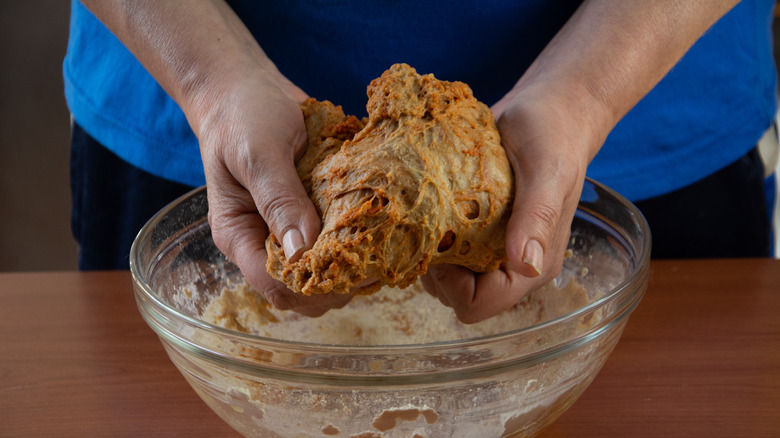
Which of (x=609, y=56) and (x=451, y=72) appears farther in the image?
(x=451, y=72)

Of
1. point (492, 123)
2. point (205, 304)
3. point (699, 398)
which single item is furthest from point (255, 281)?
point (699, 398)

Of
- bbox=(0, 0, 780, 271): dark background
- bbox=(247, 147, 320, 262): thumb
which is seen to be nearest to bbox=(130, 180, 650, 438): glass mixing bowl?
bbox=(247, 147, 320, 262): thumb

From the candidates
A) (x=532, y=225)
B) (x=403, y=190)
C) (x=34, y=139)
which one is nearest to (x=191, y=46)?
(x=403, y=190)

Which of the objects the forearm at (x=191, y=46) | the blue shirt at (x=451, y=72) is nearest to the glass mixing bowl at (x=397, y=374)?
the forearm at (x=191, y=46)

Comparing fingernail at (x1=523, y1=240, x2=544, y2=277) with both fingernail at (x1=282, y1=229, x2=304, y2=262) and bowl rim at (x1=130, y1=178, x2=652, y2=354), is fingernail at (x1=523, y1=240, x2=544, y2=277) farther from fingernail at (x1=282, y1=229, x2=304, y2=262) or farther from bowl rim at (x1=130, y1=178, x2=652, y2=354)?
fingernail at (x1=282, y1=229, x2=304, y2=262)

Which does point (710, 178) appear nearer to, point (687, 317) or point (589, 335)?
point (687, 317)

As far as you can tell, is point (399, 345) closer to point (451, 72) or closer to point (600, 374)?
point (600, 374)

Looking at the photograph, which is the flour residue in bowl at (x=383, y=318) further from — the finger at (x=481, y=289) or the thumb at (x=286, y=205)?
the thumb at (x=286, y=205)
